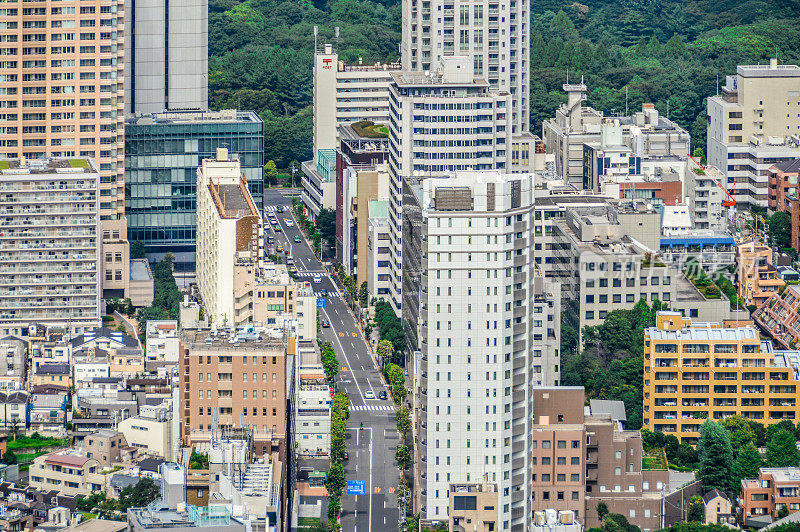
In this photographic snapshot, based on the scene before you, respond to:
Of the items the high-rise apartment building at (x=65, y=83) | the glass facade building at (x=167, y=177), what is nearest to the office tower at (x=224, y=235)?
the glass facade building at (x=167, y=177)

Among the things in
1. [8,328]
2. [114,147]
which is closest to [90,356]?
[8,328]

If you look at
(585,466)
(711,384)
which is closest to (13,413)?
(585,466)

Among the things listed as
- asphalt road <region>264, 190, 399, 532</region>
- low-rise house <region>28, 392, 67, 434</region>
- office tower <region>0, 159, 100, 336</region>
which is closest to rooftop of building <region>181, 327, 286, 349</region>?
asphalt road <region>264, 190, 399, 532</region>

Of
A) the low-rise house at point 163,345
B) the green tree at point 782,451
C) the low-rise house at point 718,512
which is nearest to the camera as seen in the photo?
the low-rise house at point 718,512

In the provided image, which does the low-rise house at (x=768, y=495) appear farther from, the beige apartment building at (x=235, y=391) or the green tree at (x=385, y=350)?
the green tree at (x=385, y=350)

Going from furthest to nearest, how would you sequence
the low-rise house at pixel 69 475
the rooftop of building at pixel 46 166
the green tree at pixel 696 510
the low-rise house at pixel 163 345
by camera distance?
1. the rooftop of building at pixel 46 166
2. the low-rise house at pixel 163 345
3. the low-rise house at pixel 69 475
4. the green tree at pixel 696 510

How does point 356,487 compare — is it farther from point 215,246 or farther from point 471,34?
point 471,34

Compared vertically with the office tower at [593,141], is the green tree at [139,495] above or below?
below
